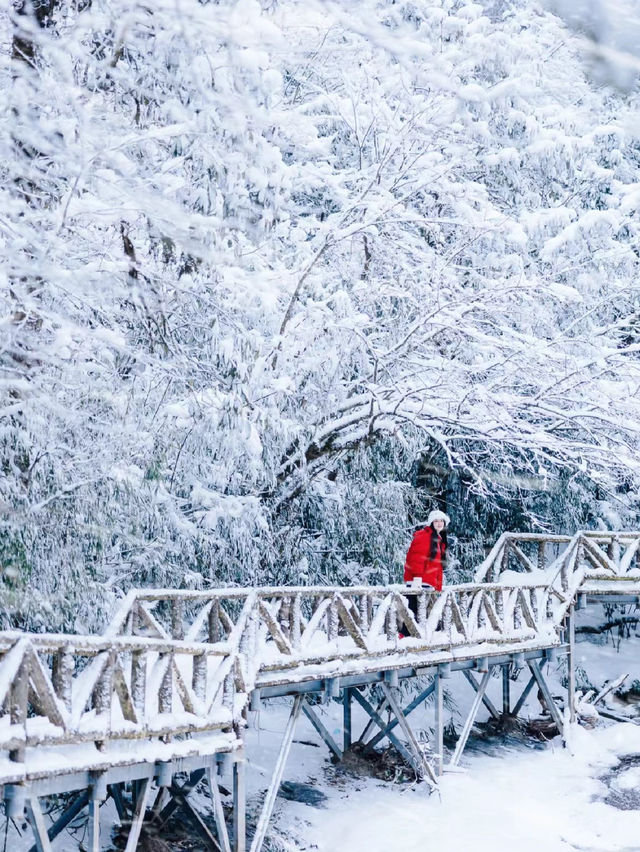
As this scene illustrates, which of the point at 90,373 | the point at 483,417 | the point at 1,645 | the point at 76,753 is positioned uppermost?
the point at 483,417

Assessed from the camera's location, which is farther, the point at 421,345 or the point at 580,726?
the point at 580,726

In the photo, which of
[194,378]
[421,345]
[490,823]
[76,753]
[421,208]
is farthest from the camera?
[421,208]

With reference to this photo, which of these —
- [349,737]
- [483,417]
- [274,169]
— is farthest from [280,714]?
[274,169]

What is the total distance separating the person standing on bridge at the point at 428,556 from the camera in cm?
1230

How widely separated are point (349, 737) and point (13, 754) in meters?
9.83

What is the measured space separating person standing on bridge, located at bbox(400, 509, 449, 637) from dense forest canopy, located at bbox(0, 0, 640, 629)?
3.32ft

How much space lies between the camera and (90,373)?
10391 mm

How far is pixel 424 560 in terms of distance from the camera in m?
12.7

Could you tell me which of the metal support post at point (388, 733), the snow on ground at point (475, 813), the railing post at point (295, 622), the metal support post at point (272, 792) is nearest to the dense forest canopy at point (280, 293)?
the railing post at point (295, 622)

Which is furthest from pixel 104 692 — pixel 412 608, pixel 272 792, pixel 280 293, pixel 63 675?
pixel 412 608

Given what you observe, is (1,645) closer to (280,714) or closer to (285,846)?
(285,846)

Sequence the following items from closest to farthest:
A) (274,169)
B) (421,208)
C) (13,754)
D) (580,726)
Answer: (13,754) → (274,169) → (421,208) → (580,726)

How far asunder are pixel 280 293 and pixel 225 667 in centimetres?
479

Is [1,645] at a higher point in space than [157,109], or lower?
lower
